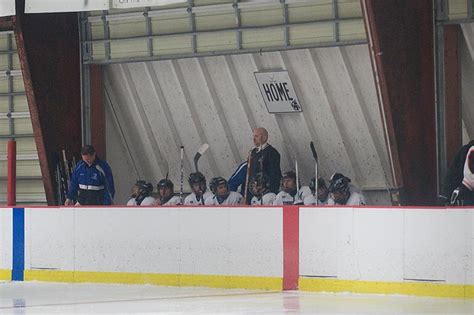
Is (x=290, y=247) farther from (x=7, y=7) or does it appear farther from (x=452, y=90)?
(x=7, y=7)

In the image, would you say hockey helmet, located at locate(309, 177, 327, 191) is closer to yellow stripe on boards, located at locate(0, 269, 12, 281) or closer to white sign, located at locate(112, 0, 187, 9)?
white sign, located at locate(112, 0, 187, 9)

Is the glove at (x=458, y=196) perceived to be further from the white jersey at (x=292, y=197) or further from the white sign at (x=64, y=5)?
the white sign at (x=64, y=5)

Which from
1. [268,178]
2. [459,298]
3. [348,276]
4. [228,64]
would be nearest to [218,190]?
[268,178]

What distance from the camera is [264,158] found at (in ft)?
62.1

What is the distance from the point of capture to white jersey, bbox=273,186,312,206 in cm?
1803

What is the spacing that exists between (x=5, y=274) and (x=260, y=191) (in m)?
3.41

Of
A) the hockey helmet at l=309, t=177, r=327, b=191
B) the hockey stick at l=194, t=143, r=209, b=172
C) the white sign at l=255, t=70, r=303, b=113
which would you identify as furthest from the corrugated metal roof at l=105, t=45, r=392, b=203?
the hockey helmet at l=309, t=177, r=327, b=191

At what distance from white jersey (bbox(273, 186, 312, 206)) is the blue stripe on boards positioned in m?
3.19

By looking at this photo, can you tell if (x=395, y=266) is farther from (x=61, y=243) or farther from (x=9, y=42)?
(x=9, y=42)

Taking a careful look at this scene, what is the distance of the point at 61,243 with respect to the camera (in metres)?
17.7

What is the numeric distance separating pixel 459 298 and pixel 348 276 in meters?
1.34

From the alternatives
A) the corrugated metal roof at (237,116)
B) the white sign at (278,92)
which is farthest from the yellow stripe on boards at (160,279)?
the white sign at (278,92)

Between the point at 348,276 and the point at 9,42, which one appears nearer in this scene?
the point at 348,276

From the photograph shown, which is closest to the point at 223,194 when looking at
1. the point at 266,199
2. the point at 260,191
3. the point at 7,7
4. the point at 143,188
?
the point at 260,191
